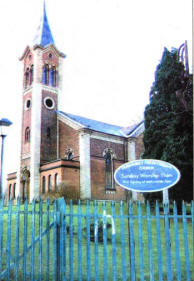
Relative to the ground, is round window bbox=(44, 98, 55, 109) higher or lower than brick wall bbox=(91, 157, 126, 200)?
higher

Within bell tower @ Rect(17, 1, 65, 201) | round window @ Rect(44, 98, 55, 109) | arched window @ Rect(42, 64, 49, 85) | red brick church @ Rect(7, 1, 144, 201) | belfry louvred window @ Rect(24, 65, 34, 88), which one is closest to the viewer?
red brick church @ Rect(7, 1, 144, 201)

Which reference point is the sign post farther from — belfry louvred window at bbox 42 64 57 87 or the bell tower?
belfry louvred window at bbox 42 64 57 87

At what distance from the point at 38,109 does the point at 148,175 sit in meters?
27.2

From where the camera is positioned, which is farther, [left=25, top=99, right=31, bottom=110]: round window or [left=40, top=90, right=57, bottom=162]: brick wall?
[left=25, top=99, right=31, bottom=110]: round window

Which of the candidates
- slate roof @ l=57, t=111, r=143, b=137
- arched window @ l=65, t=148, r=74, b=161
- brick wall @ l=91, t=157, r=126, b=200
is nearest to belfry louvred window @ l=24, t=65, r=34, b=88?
slate roof @ l=57, t=111, r=143, b=137

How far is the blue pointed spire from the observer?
3751 cm

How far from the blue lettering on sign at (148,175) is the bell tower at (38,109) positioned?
79.1 ft

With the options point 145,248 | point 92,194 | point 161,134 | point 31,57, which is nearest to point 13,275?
point 145,248

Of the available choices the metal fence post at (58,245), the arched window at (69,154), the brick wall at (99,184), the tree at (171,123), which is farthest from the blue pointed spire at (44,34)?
the metal fence post at (58,245)

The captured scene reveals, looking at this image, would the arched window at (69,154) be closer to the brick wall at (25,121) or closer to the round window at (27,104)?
the brick wall at (25,121)

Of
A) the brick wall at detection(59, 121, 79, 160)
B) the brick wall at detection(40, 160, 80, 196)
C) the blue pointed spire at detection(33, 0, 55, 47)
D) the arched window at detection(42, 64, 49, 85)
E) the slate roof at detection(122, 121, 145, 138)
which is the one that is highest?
the blue pointed spire at detection(33, 0, 55, 47)

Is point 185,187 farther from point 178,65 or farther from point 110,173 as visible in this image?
point 110,173

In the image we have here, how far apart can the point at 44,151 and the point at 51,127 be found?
8.96ft

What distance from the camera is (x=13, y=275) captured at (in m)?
8.49
